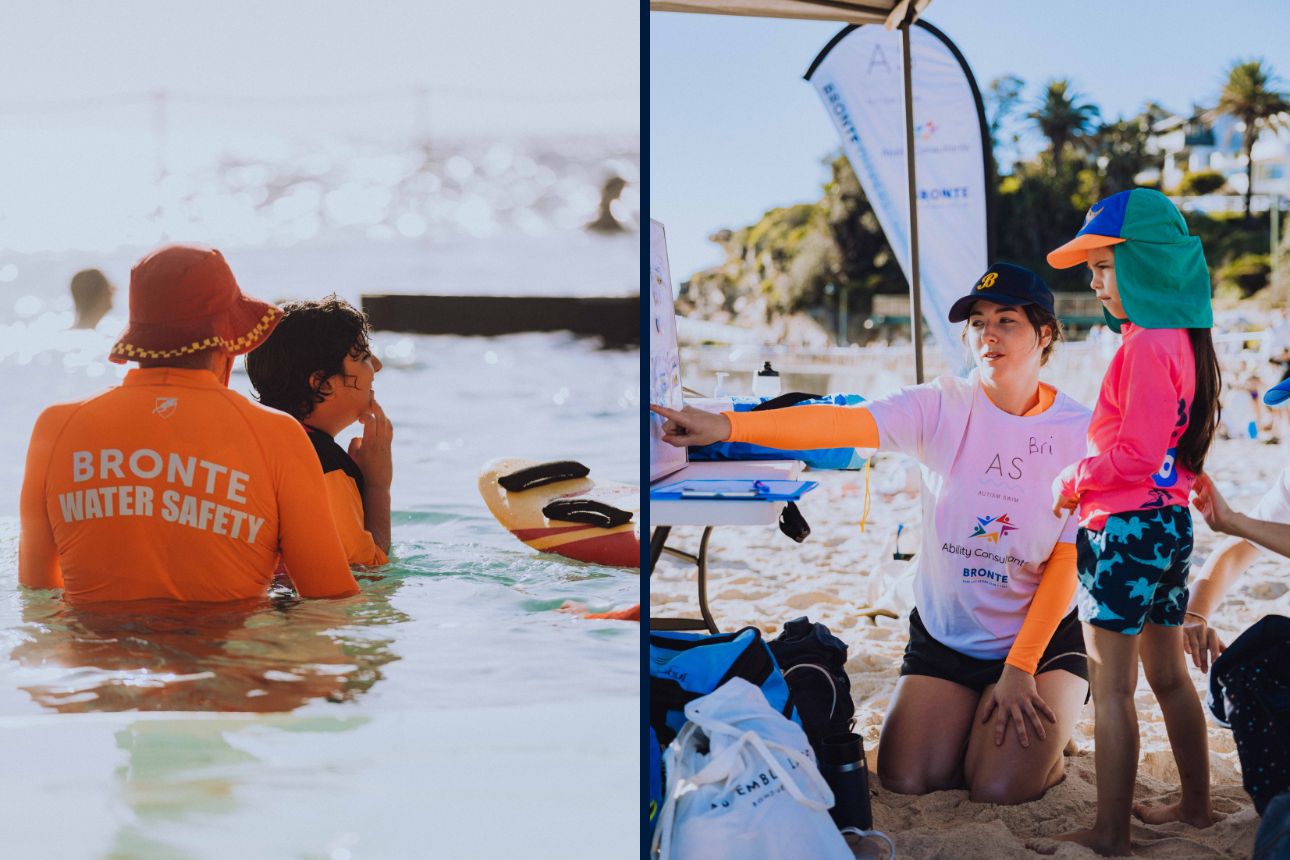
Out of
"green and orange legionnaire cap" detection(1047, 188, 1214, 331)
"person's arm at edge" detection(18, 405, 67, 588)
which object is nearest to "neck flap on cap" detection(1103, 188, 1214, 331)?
"green and orange legionnaire cap" detection(1047, 188, 1214, 331)

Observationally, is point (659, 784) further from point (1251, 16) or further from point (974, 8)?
point (1251, 16)

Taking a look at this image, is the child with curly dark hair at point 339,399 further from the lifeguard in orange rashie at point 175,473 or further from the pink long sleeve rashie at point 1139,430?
the pink long sleeve rashie at point 1139,430

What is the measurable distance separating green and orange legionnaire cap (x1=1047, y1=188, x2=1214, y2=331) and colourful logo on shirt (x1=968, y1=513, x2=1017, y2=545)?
647 mm

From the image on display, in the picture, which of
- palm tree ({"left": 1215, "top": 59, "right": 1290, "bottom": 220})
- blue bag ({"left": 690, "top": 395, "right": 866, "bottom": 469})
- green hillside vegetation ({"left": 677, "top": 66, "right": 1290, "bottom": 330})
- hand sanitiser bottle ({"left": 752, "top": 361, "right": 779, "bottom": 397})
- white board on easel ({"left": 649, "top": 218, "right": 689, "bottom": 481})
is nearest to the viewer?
white board on easel ({"left": 649, "top": 218, "right": 689, "bottom": 481})

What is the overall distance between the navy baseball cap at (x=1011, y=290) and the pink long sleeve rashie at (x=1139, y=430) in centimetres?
32

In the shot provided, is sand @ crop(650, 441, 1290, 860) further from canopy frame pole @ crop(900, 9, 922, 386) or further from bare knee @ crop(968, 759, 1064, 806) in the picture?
canopy frame pole @ crop(900, 9, 922, 386)

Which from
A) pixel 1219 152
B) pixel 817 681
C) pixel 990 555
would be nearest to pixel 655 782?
pixel 817 681

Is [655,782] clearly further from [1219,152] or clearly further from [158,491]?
[1219,152]

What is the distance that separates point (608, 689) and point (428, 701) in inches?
15.2

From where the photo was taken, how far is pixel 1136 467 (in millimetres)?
1963

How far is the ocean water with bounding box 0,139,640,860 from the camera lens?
1861 mm

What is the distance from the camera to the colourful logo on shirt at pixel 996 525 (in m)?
2.44

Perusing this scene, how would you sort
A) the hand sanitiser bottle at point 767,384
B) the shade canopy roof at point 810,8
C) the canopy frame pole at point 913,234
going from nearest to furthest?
1. the shade canopy roof at point 810,8
2. the hand sanitiser bottle at point 767,384
3. the canopy frame pole at point 913,234

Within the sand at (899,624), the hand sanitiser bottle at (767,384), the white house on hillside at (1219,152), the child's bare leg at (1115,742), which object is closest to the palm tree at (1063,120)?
the white house on hillside at (1219,152)
